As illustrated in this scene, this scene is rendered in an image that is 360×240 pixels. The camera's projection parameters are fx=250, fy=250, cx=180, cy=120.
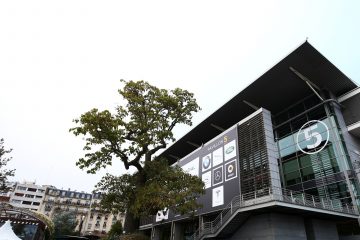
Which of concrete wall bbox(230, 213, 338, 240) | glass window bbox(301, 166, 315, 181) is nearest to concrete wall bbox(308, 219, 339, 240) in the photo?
concrete wall bbox(230, 213, 338, 240)

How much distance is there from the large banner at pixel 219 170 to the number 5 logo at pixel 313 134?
6.57 meters

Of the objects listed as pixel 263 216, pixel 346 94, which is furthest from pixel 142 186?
pixel 346 94

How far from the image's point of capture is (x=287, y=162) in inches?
955

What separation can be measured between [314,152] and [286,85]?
7.00m

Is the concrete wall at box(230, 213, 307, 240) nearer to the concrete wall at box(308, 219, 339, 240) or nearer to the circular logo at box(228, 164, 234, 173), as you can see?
the concrete wall at box(308, 219, 339, 240)

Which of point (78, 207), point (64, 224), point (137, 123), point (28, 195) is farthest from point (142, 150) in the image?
point (28, 195)

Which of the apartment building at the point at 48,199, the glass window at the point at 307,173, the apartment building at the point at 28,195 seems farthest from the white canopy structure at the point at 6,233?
the apartment building at the point at 28,195

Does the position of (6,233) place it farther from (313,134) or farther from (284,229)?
(313,134)

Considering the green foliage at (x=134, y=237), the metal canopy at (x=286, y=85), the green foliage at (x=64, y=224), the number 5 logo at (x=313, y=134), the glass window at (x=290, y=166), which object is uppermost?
the metal canopy at (x=286, y=85)

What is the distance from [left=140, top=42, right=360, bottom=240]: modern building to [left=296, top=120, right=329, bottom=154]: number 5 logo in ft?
0.30

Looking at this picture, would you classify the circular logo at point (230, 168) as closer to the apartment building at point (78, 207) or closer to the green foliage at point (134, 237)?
the green foliage at point (134, 237)

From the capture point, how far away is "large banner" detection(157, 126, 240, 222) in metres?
20.9

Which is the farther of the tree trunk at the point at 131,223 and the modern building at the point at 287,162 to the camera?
the modern building at the point at 287,162

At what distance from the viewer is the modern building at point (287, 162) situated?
17.1m
